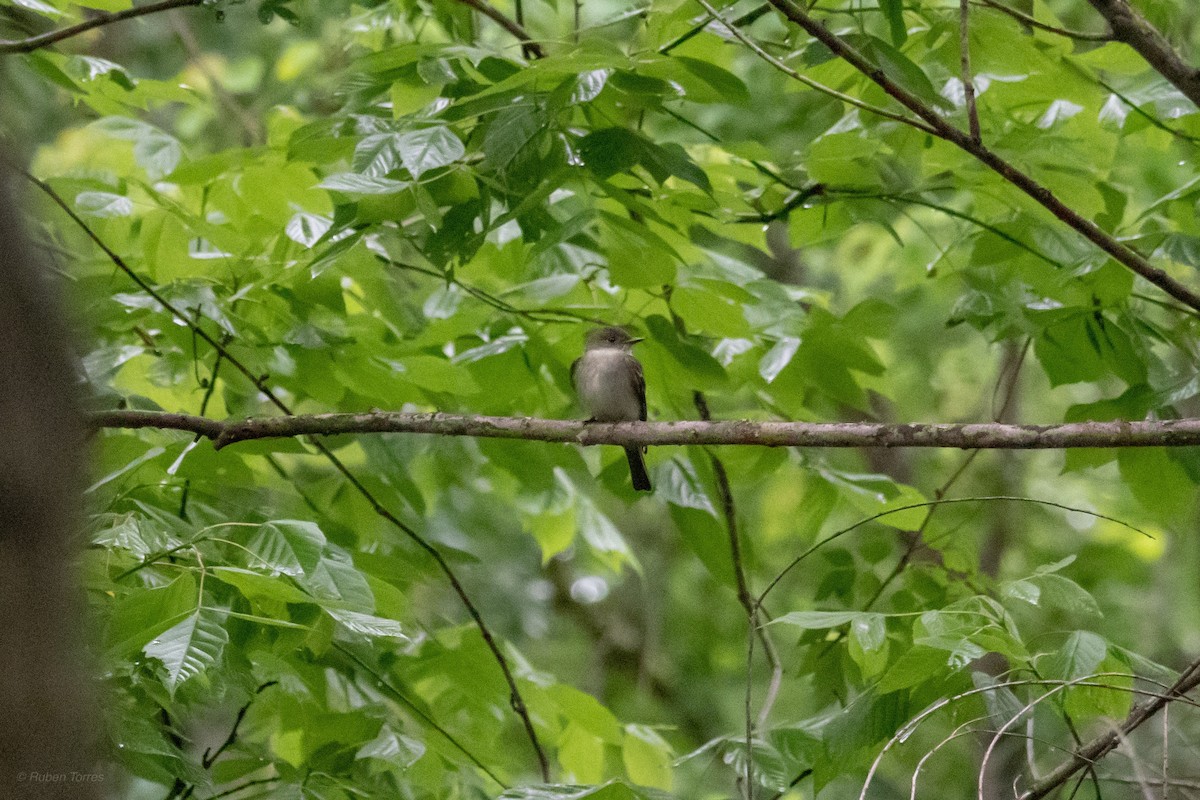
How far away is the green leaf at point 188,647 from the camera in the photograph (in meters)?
2.47

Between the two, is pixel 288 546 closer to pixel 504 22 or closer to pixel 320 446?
pixel 320 446

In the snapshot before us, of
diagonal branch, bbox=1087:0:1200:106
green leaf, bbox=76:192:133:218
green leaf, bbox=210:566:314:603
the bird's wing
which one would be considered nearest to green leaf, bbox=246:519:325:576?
green leaf, bbox=210:566:314:603

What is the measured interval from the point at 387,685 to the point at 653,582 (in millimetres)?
8082

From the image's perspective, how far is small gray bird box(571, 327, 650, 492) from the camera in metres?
6.09

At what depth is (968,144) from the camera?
340 cm

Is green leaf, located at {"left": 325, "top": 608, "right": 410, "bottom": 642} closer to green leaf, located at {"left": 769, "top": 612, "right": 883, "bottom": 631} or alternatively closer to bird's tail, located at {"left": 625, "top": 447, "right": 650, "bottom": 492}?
green leaf, located at {"left": 769, "top": 612, "right": 883, "bottom": 631}

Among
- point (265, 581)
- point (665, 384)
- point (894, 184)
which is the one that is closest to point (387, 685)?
point (265, 581)

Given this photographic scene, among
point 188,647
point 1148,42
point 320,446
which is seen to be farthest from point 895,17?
point 320,446

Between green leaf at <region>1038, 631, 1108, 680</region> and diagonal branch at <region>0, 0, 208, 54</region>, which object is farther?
diagonal branch at <region>0, 0, 208, 54</region>

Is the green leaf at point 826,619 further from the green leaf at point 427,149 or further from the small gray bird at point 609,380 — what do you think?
the small gray bird at point 609,380

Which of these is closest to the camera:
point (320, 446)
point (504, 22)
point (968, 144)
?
point (968, 144)

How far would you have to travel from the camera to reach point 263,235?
15.6 feet

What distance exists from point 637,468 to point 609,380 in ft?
2.83

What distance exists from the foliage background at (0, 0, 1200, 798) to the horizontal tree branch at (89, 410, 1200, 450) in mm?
132
